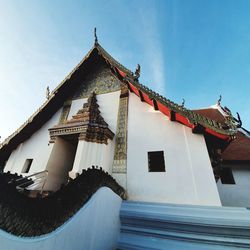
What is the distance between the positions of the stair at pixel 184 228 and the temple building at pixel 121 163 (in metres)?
0.01

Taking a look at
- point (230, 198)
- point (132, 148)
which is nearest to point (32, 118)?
point (132, 148)

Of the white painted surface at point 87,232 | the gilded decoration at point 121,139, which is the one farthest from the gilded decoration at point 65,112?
the white painted surface at point 87,232

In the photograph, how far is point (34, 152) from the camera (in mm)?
5660

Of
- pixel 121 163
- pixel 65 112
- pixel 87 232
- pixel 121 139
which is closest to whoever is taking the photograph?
pixel 87 232

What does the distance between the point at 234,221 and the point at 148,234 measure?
4.21 ft

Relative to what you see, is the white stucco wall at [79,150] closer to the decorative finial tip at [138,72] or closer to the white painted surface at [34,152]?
the white painted surface at [34,152]

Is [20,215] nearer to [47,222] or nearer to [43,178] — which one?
[47,222]

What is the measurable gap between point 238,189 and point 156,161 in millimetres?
3628

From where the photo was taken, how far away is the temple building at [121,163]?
179 cm

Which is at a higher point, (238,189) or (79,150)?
(79,150)

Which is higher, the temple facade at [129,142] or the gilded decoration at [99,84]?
the gilded decoration at [99,84]

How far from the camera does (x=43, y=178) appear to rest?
14.5 ft

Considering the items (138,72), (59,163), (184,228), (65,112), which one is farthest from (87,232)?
(65,112)

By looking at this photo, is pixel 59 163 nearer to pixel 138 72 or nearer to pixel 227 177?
pixel 138 72
